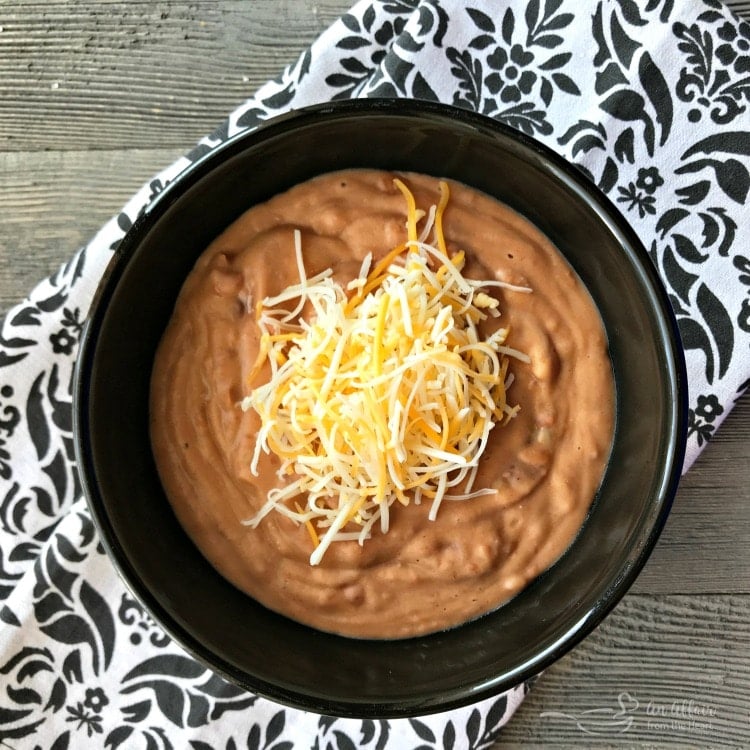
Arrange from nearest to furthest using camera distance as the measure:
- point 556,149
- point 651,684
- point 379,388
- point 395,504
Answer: point 379,388
point 395,504
point 556,149
point 651,684

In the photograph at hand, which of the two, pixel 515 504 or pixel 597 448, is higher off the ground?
pixel 597 448

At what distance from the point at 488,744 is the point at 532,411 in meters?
0.97

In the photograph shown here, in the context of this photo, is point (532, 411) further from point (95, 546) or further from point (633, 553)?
point (95, 546)

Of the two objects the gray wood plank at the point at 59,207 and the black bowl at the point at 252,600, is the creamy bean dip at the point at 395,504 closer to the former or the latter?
the black bowl at the point at 252,600

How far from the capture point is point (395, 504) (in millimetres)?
1777

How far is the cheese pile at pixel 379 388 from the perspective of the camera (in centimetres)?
165

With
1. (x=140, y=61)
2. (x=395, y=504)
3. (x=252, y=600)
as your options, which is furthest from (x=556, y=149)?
(x=252, y=600)

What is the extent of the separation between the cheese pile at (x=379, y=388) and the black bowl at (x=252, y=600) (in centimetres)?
19

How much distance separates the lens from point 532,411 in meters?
1.78

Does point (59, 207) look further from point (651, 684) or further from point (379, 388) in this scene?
point (651, 684)

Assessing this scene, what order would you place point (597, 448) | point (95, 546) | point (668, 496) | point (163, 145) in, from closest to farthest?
point (668, 496), point (597, 448), point (95, 546), point (163, 145)

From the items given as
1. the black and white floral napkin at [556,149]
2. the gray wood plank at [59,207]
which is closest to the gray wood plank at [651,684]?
the black and white floral napkin at [556,149]

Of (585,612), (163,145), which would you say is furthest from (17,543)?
(585,612)

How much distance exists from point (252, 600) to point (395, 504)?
1.36 ft
